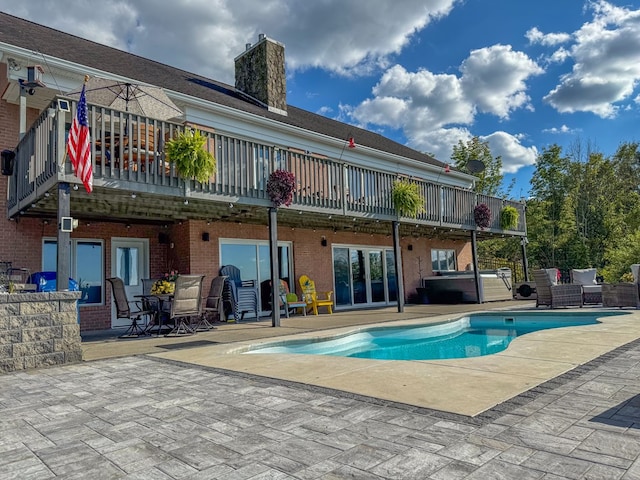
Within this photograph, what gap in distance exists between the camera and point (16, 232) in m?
7.82

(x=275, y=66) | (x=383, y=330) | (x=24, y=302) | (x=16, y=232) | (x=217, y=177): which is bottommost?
(x=383, y=330)

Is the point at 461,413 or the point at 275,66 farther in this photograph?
the point at 275,66

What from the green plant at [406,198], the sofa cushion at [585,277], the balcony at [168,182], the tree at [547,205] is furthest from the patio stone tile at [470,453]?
the tree at [547,205]

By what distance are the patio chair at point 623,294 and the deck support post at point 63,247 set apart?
10472 millimetres

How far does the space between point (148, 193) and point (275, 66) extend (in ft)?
27.3

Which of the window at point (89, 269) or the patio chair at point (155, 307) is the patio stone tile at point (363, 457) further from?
the window at point (89, 269)

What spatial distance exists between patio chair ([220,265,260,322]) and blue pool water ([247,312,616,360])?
319 centimetres

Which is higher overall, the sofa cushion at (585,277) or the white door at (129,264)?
the white door at (129,264)

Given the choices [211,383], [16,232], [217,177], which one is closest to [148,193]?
[217,177]

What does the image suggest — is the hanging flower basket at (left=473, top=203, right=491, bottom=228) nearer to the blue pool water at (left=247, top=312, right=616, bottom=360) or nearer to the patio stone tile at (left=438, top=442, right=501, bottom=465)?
the blue pool water at (left=247, top=312, right=616, bottom=360)

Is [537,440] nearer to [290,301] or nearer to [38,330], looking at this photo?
[38,330]

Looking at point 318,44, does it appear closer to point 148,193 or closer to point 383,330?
point 148,193

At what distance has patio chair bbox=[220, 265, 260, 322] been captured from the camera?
927cm

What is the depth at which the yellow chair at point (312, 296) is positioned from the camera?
11.0m
